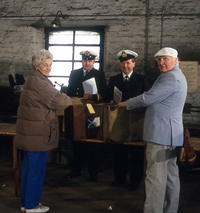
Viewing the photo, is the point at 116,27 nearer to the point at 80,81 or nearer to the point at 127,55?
the point at 80,81

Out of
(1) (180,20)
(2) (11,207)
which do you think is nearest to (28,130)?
(2) (11,207)

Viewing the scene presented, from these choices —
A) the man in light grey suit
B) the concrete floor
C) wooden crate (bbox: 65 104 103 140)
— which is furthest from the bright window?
the man in light grey suit

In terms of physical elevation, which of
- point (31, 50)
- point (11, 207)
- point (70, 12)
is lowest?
point (11, 207)

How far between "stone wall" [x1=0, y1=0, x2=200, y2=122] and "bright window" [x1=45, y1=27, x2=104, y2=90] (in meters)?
0.25

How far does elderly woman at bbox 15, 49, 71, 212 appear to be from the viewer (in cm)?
249

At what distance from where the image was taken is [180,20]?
16.8 ft

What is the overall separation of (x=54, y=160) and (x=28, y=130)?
220 cm

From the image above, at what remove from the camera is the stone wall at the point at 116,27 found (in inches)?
201

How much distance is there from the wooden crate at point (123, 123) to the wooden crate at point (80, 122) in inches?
5.6

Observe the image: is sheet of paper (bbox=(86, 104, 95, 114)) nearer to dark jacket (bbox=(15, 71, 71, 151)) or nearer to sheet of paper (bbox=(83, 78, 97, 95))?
dark jacket (bbox=(15, 71, 71, 151))

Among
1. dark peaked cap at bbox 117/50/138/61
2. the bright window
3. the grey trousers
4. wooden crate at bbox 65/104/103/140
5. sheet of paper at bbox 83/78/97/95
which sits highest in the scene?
the bright window

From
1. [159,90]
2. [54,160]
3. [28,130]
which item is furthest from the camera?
[54,160]

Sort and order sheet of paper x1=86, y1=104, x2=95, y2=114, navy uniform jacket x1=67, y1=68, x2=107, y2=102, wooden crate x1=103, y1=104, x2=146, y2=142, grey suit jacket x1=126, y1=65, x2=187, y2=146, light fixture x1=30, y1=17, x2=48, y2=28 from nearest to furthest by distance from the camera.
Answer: grey suit jacket x1=126, y1=65, x2=187, y2=146 < wooden crate x1=103, y1=104, x2=146, y2=142 < sheet of paper x1=86, y1=104, x2=95, y2=114 < navy uniform jacket x1=67, y1=68, x2=107, y2=102 < light fixture x1=30, y1=17, x2=48, y2=28

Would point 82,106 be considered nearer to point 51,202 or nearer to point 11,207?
point 51,202
